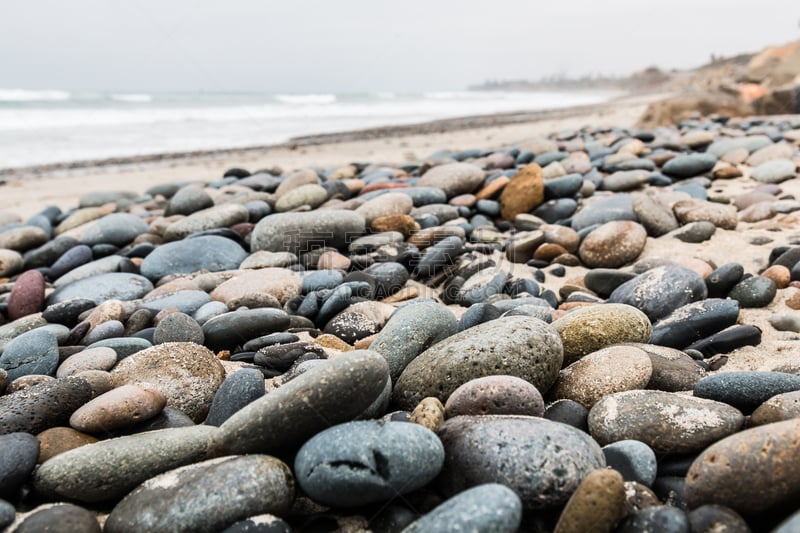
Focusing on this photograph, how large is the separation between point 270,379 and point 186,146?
13393mm

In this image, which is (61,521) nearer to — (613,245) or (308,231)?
(308,231)

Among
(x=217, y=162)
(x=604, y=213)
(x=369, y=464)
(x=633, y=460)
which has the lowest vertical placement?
(x=633, y=460)

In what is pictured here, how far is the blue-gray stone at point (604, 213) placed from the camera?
4266 mm

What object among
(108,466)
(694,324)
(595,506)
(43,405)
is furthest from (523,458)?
(43,405)

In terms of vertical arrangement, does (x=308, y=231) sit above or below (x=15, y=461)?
above

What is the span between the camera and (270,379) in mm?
2408

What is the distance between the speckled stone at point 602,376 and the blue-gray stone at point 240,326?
141 centimetres

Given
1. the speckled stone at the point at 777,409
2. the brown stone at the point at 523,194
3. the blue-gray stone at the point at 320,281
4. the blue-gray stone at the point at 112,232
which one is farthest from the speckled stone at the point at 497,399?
the blue-gray stone at the point at 112,232

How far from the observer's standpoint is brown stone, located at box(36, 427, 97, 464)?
1.78 metres

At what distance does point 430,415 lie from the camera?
5.74 feet

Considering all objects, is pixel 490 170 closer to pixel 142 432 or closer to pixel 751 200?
pixel 751 200

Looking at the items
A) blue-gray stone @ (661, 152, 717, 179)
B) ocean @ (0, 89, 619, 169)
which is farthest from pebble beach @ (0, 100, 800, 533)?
ocean @ (0, 89, 619, 169)

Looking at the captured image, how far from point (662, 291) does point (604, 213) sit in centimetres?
145

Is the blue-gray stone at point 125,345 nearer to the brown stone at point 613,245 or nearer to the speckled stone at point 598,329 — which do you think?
the speckled stone at point 598,329
